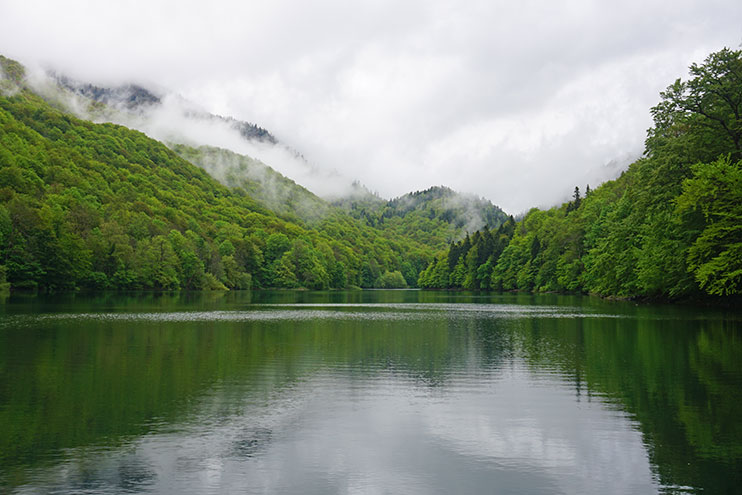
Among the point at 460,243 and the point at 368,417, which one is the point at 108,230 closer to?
the point at 368,417

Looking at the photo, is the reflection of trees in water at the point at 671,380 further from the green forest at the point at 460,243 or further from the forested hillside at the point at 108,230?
the forested hillside at the point at 108,230

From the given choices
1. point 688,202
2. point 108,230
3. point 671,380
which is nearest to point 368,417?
point 671,380

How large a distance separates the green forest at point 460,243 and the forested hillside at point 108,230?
0.30 metres

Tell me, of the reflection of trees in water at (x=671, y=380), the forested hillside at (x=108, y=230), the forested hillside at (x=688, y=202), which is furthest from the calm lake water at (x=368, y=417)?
the forested hillside at (x=108, y=230)

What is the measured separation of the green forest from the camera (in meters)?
42.0

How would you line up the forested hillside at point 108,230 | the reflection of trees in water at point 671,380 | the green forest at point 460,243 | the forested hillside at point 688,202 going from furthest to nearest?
the forested hillside at point 108,230, the green forest at point 460,243, the forested hillside at point 688,202, the reflection of trees in water at point 671,380

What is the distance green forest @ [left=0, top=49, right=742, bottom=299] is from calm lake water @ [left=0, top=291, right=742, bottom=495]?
18848 mm

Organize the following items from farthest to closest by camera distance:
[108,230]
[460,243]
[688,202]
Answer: [460,243] → [108,230] → [688,202]

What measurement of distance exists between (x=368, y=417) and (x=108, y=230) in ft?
343

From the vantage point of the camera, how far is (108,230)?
10606 centimetres

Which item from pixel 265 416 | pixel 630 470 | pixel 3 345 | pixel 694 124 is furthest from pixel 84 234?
pixel 630 470

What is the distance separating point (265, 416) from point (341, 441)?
8.48 ft

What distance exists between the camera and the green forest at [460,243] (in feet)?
138

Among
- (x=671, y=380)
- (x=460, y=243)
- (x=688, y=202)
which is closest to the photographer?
(x=671, y=380)
